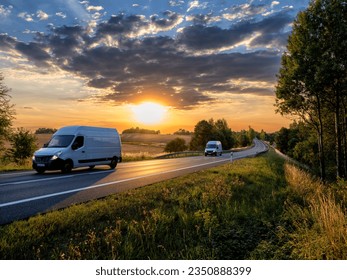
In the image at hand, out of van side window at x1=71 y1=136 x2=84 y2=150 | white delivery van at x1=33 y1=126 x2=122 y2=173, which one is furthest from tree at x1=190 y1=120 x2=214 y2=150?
van side window at x1=71 y1=136 x2=84 y2=150

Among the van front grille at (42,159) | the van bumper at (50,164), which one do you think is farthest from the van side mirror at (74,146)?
the van front grille at (42,159)

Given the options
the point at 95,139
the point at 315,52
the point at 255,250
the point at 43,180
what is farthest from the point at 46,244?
the point at 315,52

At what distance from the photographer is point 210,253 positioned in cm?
488

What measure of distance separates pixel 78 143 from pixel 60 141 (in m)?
0.91

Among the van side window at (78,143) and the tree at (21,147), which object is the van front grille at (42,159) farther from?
the tree at (21,147)

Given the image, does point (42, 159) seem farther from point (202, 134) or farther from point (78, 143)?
point (202, 134)

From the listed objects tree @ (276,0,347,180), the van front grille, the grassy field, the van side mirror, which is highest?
tree @ (276,0,347,180)

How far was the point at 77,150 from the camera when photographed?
619 inches

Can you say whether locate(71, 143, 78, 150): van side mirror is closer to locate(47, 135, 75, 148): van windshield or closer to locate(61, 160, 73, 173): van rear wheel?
locate(47, 135, 75, 148): van windshield

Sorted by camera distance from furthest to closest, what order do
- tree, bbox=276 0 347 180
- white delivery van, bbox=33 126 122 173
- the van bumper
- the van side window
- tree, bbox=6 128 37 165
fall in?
tree, bbox=6 128 37 165, tree, bbox=276 0 347 180, the van side window, white delivery van, bbox=33 126 122 173, the van bumper

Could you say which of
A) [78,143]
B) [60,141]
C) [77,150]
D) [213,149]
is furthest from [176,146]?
[60,141]

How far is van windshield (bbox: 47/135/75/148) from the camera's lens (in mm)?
15422

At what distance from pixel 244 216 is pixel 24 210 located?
532cm

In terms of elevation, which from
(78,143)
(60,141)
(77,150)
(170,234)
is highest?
(60,141)
